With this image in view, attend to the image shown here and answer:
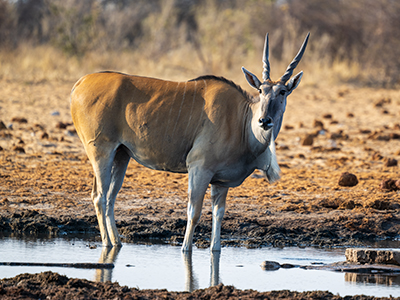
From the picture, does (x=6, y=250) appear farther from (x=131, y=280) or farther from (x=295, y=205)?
(x=295, y=205)

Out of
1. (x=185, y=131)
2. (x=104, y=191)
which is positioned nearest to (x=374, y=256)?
(x=185, y=131)

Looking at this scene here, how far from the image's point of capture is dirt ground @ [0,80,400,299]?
278 inches

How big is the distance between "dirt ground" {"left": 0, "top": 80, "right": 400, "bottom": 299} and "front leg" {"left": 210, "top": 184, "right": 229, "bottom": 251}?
362mm

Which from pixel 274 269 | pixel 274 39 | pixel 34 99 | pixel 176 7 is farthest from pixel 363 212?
pixel 176 7

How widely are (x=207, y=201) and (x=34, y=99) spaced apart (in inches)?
288

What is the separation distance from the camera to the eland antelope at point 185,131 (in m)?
6.07

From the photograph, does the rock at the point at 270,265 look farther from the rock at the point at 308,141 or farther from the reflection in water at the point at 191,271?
the rock at the point at 308,141

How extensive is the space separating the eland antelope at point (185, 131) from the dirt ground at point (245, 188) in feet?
2.03

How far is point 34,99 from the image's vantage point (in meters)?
14.5

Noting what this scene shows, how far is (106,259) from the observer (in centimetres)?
577

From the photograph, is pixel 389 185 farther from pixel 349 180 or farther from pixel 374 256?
pixel 374 256

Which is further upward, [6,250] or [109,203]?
[109,203]

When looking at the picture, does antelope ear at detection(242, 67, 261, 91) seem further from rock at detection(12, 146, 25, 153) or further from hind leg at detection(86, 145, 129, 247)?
rock at detection(12, 146, 25, 153)

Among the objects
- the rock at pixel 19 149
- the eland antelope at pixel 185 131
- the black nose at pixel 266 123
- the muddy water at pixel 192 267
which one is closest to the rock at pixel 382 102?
the rock at pixel 19 149
